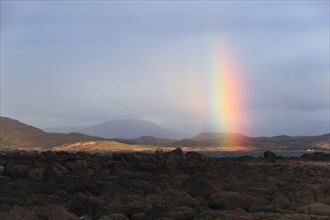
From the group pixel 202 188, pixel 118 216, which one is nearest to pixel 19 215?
pixel 118 216

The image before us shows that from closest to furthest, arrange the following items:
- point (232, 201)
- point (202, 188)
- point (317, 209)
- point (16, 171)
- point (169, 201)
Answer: point (317, 209), point (169, 201), point (232, 201), point (202, 188), point (16, 171)

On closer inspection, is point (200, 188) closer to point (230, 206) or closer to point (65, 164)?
point (230, 206)

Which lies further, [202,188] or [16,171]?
[16,171]

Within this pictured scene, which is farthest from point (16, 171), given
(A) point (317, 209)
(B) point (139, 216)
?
(A) point (317, 209)

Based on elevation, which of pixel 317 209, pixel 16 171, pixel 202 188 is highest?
pixel 16 171

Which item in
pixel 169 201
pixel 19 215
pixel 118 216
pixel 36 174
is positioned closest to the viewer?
pixel 19 215

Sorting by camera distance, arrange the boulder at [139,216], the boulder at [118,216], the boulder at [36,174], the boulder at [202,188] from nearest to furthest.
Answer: the boulder at [118,216] < the boulder at [139,216] < the boulder at [202,188] < the boulder at [36,174]

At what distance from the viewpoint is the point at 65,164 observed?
110ft

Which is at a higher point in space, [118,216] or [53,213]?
[53,213]

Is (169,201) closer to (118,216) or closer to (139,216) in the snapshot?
(139,216)

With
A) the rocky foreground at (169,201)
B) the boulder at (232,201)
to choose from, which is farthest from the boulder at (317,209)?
the boulder at (232,201)

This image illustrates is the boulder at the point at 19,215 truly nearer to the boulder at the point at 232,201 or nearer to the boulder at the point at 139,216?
the boulder at the point at 139,216

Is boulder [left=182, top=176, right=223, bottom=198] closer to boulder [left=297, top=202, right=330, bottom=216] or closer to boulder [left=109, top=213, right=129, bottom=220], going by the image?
boulder [left=297, top=202, right=330, bottom=216]

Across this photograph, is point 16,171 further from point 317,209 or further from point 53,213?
point 317,209
